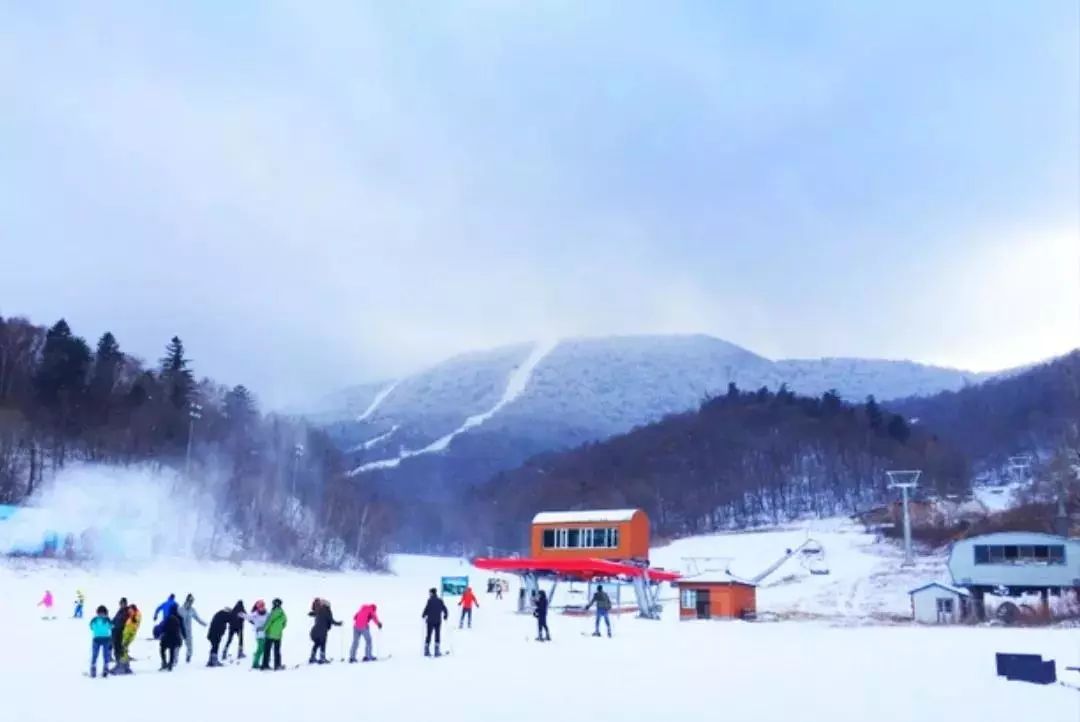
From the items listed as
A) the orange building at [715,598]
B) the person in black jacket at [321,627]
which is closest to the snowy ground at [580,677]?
the person in black jacket at [321,627]

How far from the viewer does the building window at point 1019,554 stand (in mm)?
42844

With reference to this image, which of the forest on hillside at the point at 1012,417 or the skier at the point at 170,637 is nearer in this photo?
the skier at the point at 170,637

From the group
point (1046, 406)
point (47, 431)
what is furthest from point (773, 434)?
point (47, 431)

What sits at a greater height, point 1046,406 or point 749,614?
point 1046,406

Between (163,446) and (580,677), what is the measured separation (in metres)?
77.0

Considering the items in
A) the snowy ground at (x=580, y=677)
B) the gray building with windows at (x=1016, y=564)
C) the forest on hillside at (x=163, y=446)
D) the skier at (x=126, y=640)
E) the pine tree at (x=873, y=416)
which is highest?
the pine tree at (x=873, y=416)

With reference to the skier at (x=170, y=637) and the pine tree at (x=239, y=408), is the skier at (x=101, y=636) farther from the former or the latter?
the pine tree at (x=239, y=408)

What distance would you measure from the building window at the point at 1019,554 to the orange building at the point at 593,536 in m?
15.7

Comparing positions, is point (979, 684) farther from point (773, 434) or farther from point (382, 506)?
point (773, 434)

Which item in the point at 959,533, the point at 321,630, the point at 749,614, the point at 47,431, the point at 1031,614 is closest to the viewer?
the point at 321,630

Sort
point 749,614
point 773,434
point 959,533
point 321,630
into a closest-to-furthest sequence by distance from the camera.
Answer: point 321,630
point 749,614
point 959,533
point 773,434

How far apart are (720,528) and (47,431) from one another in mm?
69334

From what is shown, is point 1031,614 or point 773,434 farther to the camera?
point 773,434

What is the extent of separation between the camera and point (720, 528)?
353 ft
